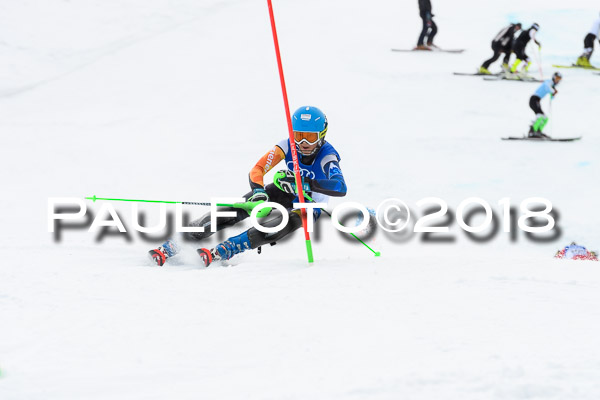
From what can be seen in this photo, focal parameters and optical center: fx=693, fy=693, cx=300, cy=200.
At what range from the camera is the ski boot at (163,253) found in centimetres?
588

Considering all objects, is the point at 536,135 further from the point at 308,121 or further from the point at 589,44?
the point at 308,121

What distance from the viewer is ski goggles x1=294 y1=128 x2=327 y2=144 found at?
631 centimetres

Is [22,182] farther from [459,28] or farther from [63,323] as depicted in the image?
[459,28]

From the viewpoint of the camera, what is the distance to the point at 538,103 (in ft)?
44.9

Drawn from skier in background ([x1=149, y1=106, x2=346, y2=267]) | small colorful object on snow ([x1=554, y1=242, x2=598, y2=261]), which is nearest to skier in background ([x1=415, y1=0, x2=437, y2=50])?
small colorful object on snow ([x1=554, y1=242, x2=598, y2=261])

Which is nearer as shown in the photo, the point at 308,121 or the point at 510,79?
the point at 308,121

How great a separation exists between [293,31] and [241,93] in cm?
613

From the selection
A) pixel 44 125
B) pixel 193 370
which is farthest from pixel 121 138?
pixel 193 370

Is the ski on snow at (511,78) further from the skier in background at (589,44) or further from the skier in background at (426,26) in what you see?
the skier in background at (426,26)

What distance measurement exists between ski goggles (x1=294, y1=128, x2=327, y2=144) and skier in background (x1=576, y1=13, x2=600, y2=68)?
15568 millimetres

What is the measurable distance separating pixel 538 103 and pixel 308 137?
28.9 ft

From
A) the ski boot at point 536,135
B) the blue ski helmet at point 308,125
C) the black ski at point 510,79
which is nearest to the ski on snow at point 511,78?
the black ski at point 510,79

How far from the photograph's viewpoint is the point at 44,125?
15.3 metres

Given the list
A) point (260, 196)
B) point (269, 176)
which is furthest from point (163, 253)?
point (269, 176)
